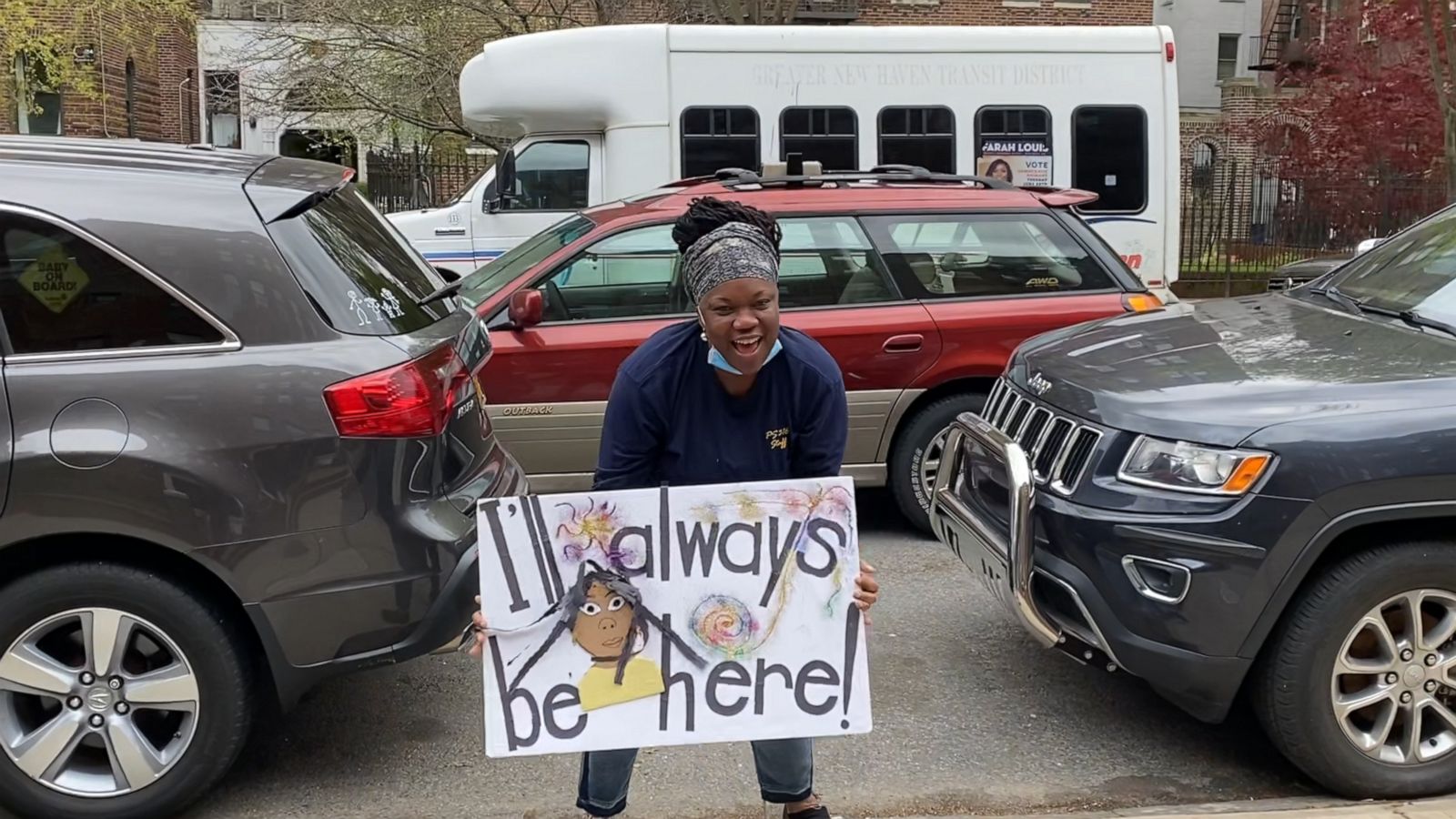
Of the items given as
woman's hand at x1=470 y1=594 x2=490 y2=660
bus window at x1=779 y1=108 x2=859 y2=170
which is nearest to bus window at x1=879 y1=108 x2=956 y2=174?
bus window at x1=779 y1=108 x2=859 y2=170

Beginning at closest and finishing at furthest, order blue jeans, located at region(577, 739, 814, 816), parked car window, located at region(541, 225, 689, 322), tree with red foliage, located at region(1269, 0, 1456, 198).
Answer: blue jeans, located at region(577, 739, 814, 816)
parked car window, located at region(541, 225, 689, 322)
tree with red foliage, located at region(1269, 0, 1456, 198)

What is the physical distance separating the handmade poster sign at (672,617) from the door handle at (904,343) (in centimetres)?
331

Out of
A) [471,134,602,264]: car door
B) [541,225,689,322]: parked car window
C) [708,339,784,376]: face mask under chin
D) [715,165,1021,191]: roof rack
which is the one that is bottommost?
[708,339,784,376]: face mask under chin

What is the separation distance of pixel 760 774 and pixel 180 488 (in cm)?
165

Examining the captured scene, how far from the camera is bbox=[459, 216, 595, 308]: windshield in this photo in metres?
5.82

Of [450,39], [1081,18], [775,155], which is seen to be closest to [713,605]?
[775,155]

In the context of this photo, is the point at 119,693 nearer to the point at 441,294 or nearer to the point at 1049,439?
the point at 441,294

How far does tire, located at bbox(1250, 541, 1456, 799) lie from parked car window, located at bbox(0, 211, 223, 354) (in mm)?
3056

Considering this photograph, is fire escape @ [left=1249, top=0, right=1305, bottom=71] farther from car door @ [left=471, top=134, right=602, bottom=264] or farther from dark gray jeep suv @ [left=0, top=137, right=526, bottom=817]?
dark gray jeep suv @ [left=0, top=137, right=526, bottom=817]

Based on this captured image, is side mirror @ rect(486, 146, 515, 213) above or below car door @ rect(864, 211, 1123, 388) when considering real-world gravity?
above

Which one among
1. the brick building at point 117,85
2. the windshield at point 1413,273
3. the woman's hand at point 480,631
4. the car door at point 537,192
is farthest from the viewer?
the brick building at point 117,85

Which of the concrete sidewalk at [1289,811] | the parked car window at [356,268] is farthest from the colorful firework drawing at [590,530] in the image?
the concrete sidewalk at [1289,811]

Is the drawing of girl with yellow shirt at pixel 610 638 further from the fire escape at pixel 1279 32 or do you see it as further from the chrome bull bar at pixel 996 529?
the fire escape at pixel 1279 32

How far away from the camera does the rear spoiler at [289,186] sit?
11.0 ft
